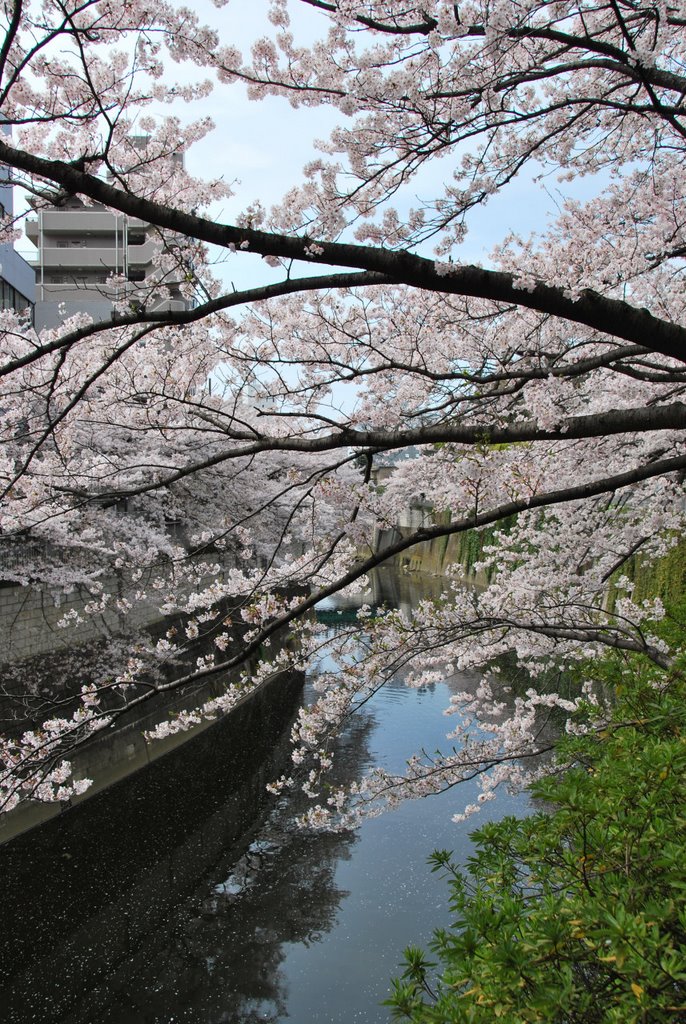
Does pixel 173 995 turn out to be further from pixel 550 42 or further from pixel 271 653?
pixel 271 653

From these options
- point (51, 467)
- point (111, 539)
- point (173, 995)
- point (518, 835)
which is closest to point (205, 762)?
point (111, 539)

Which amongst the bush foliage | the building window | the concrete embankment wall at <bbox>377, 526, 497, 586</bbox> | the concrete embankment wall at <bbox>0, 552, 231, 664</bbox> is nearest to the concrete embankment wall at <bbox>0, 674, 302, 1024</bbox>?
the concrete embankment wall at <bbox>0, 552, 231, 664</bbox>

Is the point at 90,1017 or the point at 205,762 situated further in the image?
the point at 205,762

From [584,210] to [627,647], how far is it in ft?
12.9

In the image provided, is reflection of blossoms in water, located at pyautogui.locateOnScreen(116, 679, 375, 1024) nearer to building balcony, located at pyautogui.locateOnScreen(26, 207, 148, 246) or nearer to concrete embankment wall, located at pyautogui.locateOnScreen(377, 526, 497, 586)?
concrete embankment wall, located at pyautogui.locateOnScreen(377, 526, 497, 586)

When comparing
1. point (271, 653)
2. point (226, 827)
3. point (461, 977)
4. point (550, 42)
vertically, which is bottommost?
point (461, 977)

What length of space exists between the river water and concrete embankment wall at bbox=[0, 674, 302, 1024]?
4cm

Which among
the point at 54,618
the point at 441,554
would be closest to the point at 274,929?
the point at 54,618

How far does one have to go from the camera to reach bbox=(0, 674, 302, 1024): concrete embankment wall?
748 cm

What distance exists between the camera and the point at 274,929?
8500 mm

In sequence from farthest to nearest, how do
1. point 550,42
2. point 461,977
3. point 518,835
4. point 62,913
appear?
1. point 62,913
2. point 550,42
3. point 518,835
4. point 461,977

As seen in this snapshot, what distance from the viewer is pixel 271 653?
19.2 m

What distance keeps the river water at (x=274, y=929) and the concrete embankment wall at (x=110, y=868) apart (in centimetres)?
4

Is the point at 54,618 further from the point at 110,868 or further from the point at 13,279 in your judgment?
the point at 13,279
